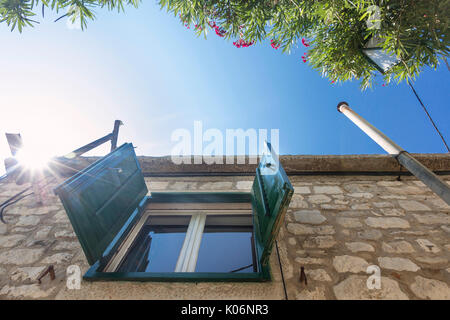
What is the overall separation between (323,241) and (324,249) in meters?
0.09

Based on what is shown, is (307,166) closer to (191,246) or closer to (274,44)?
(191,246)

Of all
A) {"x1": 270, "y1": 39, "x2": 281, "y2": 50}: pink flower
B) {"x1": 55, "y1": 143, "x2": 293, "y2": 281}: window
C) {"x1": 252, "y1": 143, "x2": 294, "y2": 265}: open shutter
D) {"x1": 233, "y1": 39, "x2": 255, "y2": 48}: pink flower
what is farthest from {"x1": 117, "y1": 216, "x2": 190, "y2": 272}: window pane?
{"x1": 270, "y1": 39, "x2": 281, "y2": 50}: pink flower

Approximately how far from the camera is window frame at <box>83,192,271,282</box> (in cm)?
139

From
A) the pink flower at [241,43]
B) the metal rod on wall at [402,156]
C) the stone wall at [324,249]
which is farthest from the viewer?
the pink flower at [241,43]

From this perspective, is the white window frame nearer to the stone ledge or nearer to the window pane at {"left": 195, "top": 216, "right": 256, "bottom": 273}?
the window pane at {"left": 195, "top": 216, "right": 256, "bottom": 273}

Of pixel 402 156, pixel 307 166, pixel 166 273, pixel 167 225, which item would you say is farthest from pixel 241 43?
pixel 166 273

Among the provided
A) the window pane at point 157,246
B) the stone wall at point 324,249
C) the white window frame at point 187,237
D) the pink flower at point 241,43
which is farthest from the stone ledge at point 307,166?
the pink flower at point 241,43

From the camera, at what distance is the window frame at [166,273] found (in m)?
1.39

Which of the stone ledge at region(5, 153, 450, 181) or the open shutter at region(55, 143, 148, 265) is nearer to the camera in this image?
the open shutter at region(55, 143, 148, 265)

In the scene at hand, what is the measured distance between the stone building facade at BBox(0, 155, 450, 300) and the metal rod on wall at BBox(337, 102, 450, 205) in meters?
0.51

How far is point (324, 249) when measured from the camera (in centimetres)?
163

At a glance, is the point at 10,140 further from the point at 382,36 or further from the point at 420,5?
the point at 420,5

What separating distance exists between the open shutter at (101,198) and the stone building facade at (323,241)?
0.35 m

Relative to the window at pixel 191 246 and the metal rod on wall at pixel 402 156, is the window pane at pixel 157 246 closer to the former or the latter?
the window at pixel 191 246
